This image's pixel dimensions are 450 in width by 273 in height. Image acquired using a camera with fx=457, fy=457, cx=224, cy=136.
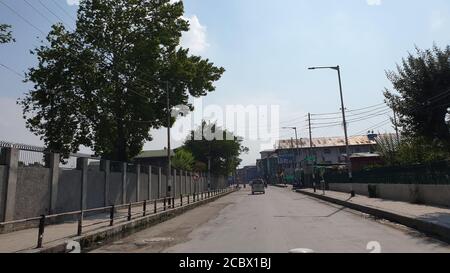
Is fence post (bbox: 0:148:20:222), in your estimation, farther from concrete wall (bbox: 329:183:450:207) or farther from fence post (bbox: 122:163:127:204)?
concrete wall (bbox: 329:183:450:207)

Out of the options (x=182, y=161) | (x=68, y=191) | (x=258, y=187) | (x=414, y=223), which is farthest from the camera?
(x=182, y=161)

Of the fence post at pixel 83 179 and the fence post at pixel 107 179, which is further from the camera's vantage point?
the fence post at pixel 107 179

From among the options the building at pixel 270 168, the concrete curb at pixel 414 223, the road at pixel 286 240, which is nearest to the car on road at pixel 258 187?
the concrete curb at pixel 414 223

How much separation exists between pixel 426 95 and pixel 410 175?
Answer: 5056 mm

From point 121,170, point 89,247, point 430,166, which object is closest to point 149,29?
point 121,170

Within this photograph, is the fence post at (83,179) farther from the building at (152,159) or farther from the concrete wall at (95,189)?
the building at (152,159)

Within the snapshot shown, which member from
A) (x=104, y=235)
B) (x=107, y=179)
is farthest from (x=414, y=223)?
(x=107, y=179)

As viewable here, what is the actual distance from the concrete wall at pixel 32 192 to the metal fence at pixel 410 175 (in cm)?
1798

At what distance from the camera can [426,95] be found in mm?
27391

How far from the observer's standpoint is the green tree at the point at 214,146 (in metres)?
84.6

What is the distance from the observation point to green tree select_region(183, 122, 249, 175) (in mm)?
84562

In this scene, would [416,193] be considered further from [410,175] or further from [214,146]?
[214,146]

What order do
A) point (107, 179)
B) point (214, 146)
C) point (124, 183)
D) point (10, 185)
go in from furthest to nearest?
point (214, 146)
point (124, 183)
point (107, 179)
point (10, 185)

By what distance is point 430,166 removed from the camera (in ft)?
76.5
